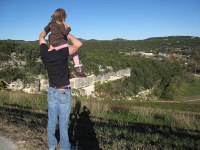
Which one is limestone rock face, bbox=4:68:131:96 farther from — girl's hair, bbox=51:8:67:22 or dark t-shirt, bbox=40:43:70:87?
girl's hair, bbox=51:8:67:22

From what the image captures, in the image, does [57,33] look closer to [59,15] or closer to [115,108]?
[59,15]

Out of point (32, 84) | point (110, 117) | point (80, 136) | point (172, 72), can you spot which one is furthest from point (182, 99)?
point (80, 136)

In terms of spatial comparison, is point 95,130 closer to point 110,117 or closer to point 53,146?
point 53,146

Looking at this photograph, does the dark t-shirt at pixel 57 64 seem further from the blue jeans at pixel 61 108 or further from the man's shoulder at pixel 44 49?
the blue jeans at pixel 61 108

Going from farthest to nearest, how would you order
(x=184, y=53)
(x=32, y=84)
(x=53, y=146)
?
(x=184, y=53), (x=32, y=84), (x=53, y=146)

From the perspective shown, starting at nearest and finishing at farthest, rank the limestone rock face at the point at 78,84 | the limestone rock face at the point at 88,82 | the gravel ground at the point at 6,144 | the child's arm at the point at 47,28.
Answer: the child's arm at the point at 47,28 < the gravel ground at the point at 6,144 < the limestone rock face at the point at 78,84 < the limestone rock face at the point at 88,82

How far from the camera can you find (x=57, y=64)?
182 inches

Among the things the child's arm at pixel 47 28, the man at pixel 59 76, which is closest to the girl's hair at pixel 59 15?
the child's arm at pixel 47 28

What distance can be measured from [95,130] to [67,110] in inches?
111

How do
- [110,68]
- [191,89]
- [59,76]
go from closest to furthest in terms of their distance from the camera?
1. [59,76]
2. [110,68]
3. [191,89]

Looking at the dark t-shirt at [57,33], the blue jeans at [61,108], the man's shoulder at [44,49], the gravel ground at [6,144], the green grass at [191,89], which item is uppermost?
the dark t-shirt at [57,33]

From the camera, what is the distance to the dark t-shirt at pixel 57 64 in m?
4.60

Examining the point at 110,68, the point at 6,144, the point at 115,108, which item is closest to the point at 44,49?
the point at 6,144

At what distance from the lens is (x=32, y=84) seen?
34.9m
